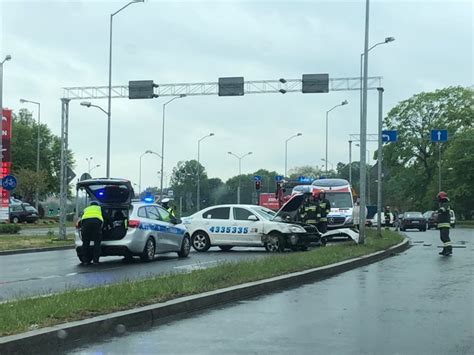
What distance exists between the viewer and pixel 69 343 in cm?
688

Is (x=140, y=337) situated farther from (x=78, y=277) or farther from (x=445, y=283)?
(x=445, y=283)

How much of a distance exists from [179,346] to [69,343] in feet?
3.91

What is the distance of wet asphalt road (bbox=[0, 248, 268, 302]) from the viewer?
11.4 m

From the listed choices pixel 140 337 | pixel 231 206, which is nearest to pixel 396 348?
pixel 140 337

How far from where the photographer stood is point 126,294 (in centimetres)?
894

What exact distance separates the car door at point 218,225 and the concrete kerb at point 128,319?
26.9 ft

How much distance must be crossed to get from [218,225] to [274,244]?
2.10 m

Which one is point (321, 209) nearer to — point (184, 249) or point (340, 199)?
point (184, 249)

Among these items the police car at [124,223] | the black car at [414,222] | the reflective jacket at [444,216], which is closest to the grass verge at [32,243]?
the police car at [124,223]

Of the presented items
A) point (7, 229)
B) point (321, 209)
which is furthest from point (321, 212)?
point (7, 229)

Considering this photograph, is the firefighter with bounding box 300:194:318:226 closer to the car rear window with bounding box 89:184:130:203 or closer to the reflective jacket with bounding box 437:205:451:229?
the reflective jacket with bounding box 437:205:451:229

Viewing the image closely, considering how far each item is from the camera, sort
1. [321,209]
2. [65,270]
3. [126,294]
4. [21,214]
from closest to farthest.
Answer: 1. [126,294]
2. [65,270]
3. [321,209]
4. [21,214]

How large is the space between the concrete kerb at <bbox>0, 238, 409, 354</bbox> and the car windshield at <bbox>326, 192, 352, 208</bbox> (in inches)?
698

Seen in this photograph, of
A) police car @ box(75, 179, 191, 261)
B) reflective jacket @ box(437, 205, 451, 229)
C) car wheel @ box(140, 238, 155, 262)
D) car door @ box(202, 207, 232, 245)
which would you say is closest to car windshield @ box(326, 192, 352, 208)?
car door @ box(202, 207, 232, 245)
